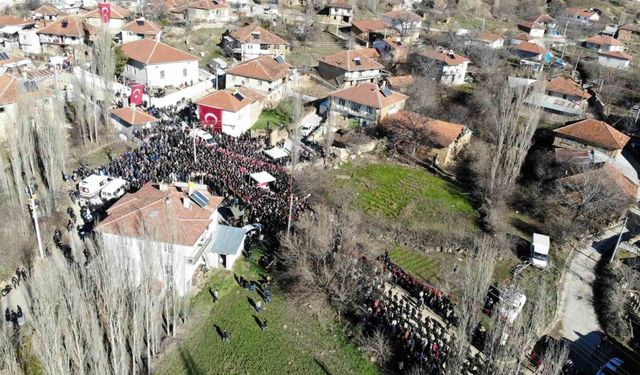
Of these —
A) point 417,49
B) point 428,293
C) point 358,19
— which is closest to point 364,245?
point 428,293

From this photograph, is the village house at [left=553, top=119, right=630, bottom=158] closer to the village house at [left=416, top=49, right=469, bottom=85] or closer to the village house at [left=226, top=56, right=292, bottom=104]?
the village house at [left=416, top=49, right=469, bottom=85]

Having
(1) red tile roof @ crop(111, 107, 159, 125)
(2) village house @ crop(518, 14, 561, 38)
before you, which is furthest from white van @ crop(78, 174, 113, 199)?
(2) village house @ crop(518, 14, 561, 38)

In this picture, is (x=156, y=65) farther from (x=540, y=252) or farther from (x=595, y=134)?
(x=595, y=134)

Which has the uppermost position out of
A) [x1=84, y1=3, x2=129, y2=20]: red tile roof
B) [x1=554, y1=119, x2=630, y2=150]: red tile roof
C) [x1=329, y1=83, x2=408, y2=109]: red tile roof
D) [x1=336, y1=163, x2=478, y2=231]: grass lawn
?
[x1=84, y1=3, x2=129, y2=20]: red tile roof

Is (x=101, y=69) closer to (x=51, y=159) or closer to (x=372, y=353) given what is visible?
(x=51, y=159)

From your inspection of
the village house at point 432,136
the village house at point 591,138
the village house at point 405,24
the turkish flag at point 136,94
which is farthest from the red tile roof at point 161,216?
the village house at point 405,24

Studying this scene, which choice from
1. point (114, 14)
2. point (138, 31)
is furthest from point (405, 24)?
point (114, 14)
